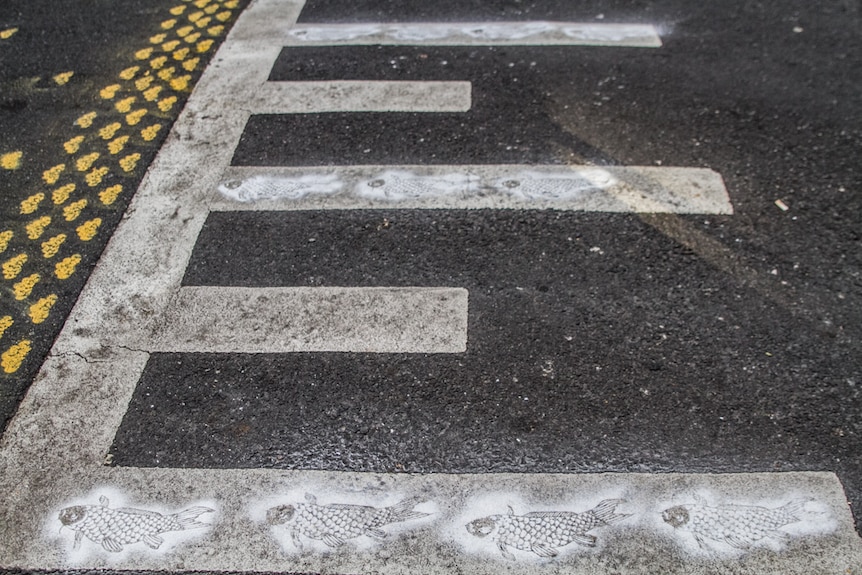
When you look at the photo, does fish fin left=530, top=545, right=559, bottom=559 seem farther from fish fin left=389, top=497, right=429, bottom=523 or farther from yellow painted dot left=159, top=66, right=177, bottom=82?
yellow painted dot left=159, top=66, right=177, bottom=82

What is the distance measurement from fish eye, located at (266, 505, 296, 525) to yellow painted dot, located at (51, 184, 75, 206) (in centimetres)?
232

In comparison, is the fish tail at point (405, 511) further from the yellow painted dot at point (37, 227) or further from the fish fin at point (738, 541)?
the yellow painted dot at point (37, 227)

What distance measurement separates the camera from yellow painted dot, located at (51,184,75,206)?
389 cm

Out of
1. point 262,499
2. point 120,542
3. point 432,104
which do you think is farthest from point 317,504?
point 432,104

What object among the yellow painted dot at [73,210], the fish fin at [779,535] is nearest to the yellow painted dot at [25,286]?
the yellow painted dot at [73,210]

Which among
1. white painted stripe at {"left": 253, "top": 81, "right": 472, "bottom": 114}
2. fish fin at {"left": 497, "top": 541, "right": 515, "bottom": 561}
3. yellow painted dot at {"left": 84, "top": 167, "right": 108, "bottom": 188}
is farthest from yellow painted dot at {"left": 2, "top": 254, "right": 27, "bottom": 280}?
fish fin at {"left": 497, "top": 541, "right": 515, "bottom": 561}

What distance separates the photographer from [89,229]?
12.2 ft

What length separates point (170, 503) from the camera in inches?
101

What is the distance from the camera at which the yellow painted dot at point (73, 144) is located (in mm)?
4254

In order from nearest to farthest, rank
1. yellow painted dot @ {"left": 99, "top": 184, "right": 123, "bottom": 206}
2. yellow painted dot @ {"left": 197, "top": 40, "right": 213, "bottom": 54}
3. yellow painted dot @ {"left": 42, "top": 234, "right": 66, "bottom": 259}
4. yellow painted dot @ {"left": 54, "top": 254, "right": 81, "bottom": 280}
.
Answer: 1. yellow painted dot @ {"left": 54, "top": 254, "right": 81, "bottom": 280}
2. yellow painted dot @ {"left": 42, "top": 234, "right": 66, "bottom": 259}
3. yellow painted dot @ {"left": 99, "top": 184, "right": 123, "bottom": 206}
4. yellow painted dot @ {"left": 197, "top": 40, "right": 213, "bottom": 54}

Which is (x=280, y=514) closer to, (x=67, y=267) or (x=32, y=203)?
(x=67, y=267)

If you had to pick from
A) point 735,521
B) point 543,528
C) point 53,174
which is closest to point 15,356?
point 53,174

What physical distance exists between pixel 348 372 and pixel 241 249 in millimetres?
1013

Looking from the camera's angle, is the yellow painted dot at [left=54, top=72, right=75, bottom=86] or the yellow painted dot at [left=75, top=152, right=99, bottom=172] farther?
the yellow painted dot at [left=54, top=72, right=75, bottom=86]
